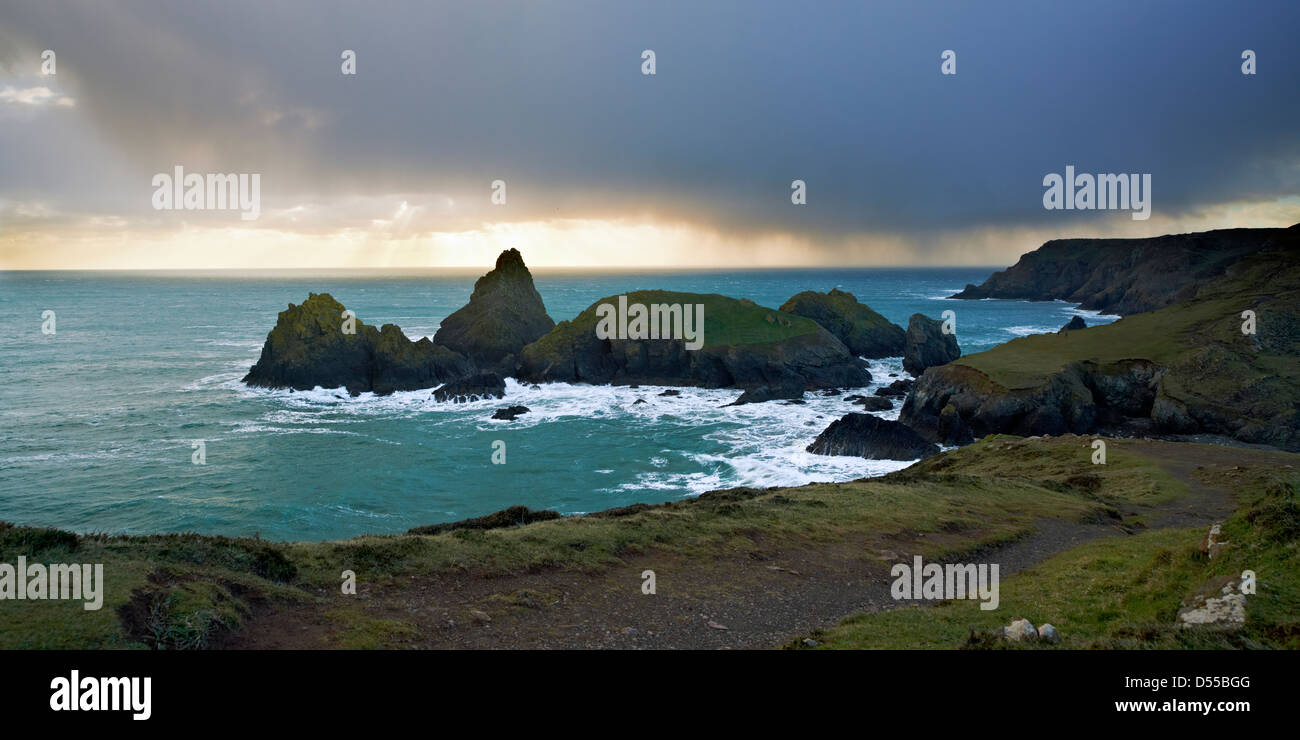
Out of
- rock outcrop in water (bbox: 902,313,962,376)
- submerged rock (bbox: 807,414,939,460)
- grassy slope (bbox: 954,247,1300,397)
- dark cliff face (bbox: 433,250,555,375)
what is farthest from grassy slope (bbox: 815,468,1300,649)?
dark cliff face (bbox: 433,250,555,375)

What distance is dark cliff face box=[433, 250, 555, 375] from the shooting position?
302 ft

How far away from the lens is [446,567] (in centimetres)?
1884

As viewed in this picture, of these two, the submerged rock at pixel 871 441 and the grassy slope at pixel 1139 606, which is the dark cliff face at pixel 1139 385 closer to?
the submerged rock at pixel 871 441

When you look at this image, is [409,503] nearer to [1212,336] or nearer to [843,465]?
[843,465]

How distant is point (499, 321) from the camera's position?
95750mm

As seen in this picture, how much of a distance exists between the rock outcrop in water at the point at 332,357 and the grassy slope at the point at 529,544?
2271 inches

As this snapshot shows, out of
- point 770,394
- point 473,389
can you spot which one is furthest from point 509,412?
point 770,394

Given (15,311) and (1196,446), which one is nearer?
(1196,446)

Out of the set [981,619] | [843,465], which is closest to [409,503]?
[843,465]

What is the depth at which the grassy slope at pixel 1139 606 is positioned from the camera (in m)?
12.1

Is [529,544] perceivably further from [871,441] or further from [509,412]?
[509,412]

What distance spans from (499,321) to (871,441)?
201ft
